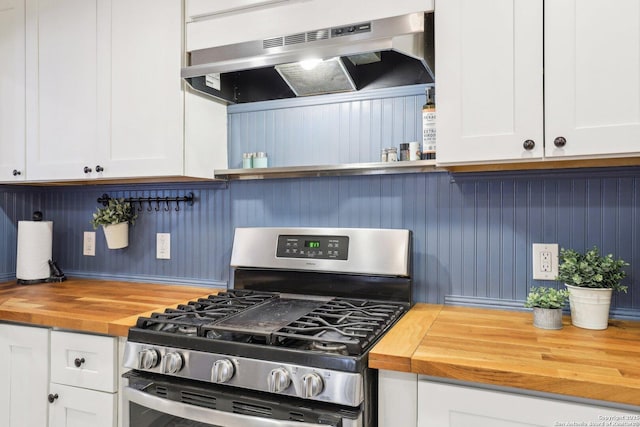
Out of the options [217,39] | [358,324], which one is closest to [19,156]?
[217,39]

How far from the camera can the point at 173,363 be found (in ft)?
3.99

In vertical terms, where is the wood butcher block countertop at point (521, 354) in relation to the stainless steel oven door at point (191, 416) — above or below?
above

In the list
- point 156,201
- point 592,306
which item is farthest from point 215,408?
point 156,201

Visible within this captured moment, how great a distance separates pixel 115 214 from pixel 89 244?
1.18 feet

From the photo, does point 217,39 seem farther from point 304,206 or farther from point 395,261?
point 395,261

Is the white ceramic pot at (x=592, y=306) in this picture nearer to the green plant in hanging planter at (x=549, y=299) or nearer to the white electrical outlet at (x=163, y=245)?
the green plant in hanging planter at (x=549, y=299)

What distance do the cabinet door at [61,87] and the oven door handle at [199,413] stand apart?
3.68ft

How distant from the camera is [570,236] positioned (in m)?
1.47

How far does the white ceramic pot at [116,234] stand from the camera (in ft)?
7.08

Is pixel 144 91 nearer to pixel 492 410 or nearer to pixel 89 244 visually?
pixel 89 244

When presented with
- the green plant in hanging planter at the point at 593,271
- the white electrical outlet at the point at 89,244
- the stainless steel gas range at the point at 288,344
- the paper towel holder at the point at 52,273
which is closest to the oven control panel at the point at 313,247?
the stainless steel gas range at the point at 288,344

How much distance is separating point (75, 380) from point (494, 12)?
1.86 metres

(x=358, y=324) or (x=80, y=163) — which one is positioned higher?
(x=80, y=163)

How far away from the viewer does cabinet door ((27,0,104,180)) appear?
1.89 meters
